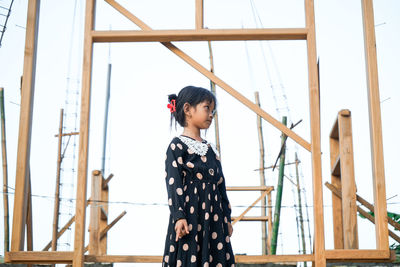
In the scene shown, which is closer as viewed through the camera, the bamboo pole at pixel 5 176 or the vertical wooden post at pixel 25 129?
the vertical wooden post at pixel 25 129

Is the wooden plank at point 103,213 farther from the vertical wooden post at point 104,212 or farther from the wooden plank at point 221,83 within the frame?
the wooden plank at point 221,83

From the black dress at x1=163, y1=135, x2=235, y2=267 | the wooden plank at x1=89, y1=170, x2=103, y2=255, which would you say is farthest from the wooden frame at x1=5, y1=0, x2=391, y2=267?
the wooden plank at x1=89, y1=170, x2=103, y2=255

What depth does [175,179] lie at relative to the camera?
2967 mm

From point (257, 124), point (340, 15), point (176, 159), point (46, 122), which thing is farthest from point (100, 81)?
point (176, 159)

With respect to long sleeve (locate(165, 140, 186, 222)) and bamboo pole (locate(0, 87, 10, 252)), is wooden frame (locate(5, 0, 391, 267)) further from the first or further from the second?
bamboo pole (locate(0, 87, 10, 252))

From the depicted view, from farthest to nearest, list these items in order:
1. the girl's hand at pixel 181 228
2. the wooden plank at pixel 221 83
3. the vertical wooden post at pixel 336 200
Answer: the vertical wooden post at pixel 336 200 < the wooden plank at pixel 221 83 < the girl's hand at pixel 181 228

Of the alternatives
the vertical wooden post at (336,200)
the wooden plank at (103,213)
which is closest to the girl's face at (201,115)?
the vertical wooden post at (336,200)

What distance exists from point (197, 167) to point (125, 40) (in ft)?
4.37

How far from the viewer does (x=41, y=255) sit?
365cm

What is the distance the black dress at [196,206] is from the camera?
2885 millimetres

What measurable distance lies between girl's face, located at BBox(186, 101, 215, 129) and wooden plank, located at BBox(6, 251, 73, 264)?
115cm

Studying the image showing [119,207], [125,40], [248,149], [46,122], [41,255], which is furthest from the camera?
[46,122]

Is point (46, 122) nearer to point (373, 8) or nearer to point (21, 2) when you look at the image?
point (21, 2)

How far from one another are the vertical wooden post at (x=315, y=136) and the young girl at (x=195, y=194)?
2.35ft
